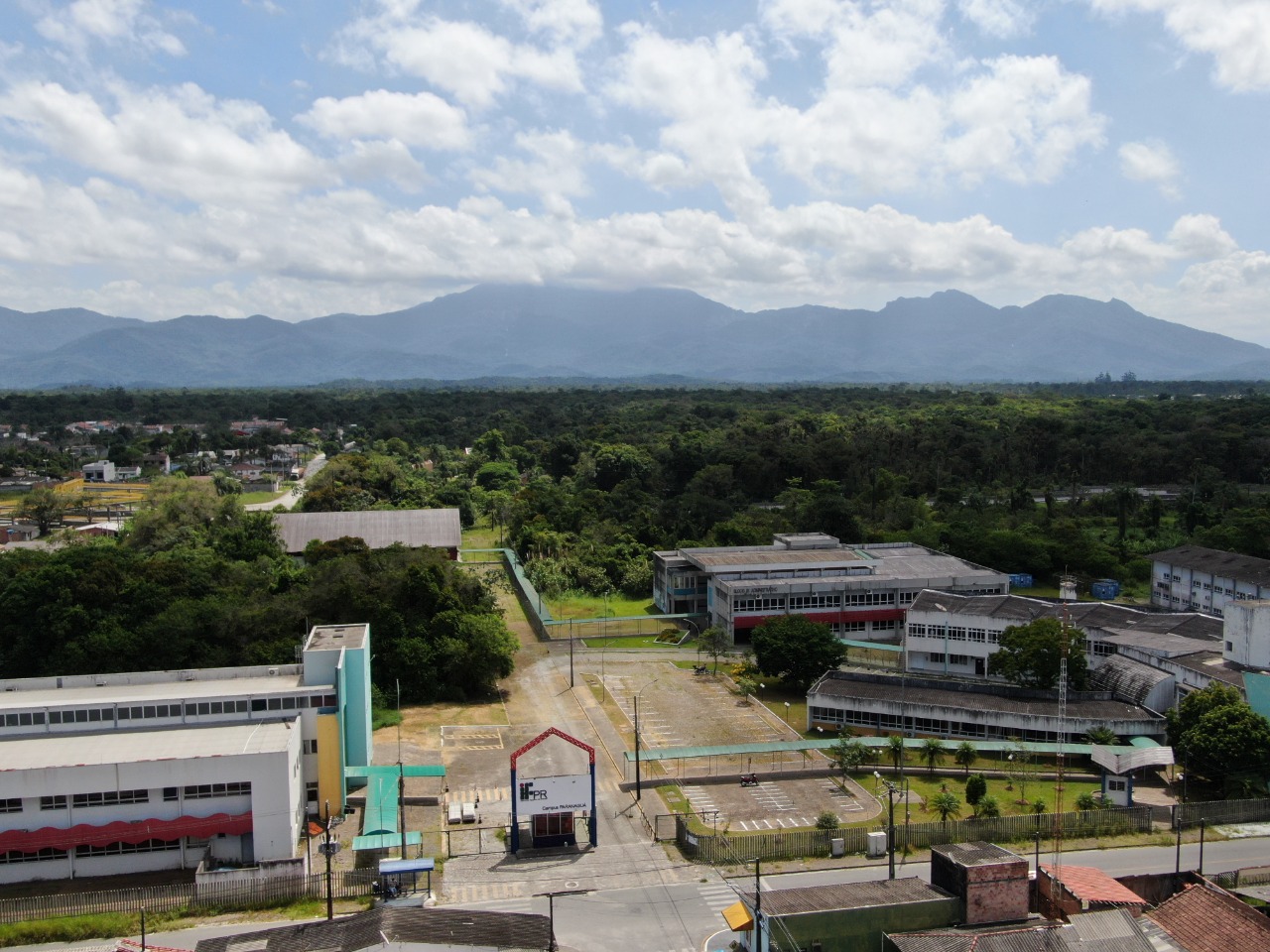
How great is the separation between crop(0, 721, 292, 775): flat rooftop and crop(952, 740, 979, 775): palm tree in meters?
18.0

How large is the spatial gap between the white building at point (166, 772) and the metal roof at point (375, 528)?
30058 millimetres

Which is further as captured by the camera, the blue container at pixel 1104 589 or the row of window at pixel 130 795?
the blue container at pixel 1104 589

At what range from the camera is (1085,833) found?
78.8ft

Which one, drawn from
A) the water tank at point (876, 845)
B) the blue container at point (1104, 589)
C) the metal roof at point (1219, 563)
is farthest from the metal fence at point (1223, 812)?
the blue container at point (1104, 589)

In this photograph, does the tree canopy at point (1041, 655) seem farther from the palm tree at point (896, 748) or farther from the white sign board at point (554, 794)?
the white sign board at point (554, 794)

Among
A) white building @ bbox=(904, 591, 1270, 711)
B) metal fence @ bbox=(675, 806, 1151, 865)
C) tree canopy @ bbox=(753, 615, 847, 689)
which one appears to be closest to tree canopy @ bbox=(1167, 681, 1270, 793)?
white building @ bbox=(904, 591, 1270, 711)

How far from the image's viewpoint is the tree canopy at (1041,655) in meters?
32.1

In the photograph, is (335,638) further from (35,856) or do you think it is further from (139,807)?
(35,856)

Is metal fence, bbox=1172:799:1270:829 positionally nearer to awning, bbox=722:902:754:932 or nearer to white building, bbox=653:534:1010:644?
awning, bbox=722:902:754:932

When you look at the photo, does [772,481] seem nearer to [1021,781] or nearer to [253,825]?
[1021,781]

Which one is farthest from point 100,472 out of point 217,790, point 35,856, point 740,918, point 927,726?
point 740,918

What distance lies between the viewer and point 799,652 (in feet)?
117

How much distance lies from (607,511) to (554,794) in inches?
1715

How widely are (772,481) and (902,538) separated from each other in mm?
21958
